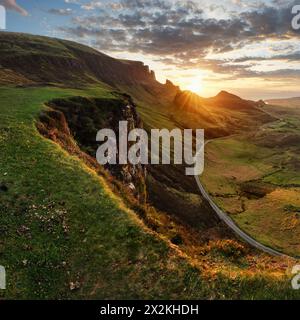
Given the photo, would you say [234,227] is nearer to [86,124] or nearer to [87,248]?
[86,124]

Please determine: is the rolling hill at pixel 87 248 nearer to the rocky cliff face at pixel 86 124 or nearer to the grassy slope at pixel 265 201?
A: the rocky cliff face at pixel 86 124

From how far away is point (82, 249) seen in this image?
2438 cm

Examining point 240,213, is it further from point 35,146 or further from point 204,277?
point 204,277

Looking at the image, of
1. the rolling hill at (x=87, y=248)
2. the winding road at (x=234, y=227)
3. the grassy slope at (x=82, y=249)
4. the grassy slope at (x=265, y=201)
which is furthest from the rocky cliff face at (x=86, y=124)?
the grassy slope at (x=265, y=201)

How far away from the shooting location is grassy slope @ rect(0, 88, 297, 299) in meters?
21.4

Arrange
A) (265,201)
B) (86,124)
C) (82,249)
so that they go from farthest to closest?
1. (265,201)
2. (86,124)
3. (82,249)

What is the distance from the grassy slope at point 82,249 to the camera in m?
21.4

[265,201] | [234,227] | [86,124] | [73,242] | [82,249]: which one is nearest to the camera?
[82,249]

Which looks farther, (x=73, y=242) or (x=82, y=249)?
(x=73, y=242)

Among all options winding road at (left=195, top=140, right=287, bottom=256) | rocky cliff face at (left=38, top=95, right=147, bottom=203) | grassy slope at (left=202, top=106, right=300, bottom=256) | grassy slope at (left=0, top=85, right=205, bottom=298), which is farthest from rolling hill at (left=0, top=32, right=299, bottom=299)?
grassy slope at (left=202, top=106, right=300, bottom=256)

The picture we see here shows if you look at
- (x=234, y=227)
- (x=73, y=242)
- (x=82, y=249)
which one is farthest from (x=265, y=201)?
(x=82, y=249)

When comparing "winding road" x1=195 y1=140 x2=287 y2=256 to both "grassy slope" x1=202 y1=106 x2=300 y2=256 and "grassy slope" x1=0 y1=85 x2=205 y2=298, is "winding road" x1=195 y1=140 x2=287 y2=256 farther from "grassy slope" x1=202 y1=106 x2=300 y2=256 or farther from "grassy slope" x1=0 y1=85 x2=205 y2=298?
"grassy slope" x1=0 y1=85 x2=205 y2=298
